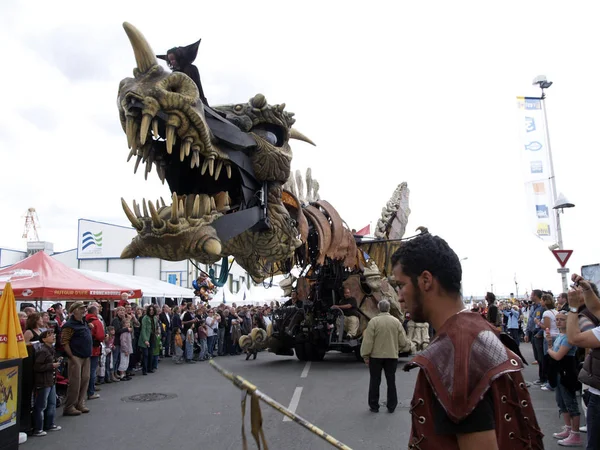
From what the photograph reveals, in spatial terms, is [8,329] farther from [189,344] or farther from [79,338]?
[189,344]

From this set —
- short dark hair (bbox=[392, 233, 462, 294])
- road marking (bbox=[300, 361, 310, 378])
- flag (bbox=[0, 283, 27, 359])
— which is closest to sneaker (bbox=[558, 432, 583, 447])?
short dark hair (bbox=[392, 233, 462, 294])

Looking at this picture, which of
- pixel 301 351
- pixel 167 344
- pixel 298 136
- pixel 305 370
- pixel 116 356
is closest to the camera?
pixel 298 136

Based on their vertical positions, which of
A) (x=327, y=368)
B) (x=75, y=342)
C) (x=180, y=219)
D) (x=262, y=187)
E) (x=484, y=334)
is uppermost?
(x=262, y=187)

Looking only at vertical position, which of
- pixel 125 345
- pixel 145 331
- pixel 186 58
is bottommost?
pixel 125 345

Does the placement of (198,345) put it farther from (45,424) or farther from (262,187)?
(262,187)

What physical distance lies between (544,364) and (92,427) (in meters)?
7.63

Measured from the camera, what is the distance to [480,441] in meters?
1.35

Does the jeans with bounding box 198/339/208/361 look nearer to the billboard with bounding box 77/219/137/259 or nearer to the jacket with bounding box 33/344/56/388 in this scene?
the jacket with bounding box 33/344/56/388

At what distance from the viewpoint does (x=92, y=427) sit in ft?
22.1

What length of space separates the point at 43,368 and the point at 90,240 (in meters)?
26.0

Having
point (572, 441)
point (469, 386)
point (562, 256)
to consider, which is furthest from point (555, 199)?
point (469, 386)

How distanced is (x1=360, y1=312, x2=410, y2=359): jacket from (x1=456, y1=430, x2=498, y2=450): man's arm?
19.3 ft

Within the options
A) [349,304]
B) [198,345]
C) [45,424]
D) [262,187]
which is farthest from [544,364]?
[198,345]

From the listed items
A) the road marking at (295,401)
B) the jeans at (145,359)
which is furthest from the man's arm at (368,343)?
the jeans at (145,359)
